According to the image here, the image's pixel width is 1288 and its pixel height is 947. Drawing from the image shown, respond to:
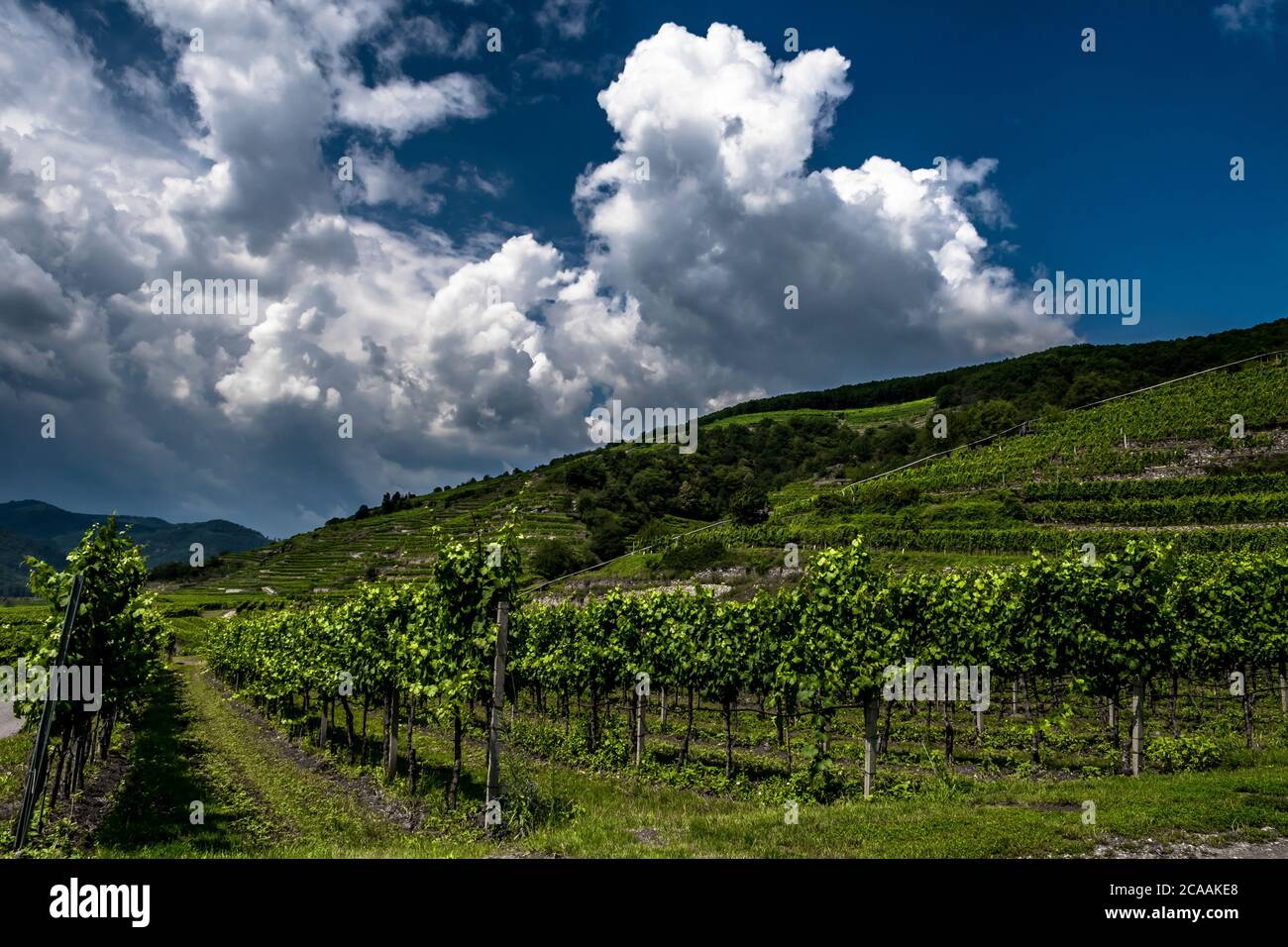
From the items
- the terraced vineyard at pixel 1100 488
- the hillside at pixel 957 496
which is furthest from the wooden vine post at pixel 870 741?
the terraced vineyard at pixel 1100 488

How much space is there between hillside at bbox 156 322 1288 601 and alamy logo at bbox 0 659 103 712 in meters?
9.95

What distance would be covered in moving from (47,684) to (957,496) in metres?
83.3

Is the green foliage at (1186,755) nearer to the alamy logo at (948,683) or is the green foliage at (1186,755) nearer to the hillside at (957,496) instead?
the alamy logo at (948,683)

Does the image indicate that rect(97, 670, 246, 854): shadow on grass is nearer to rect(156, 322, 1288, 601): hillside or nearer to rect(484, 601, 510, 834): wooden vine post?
rect(484, 601, 510, 834): wooden vine post

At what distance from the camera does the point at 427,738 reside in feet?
107

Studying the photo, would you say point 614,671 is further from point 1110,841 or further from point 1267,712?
point 1267,712

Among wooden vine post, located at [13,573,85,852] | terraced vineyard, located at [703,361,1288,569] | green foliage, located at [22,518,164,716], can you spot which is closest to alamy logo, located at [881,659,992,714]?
wooden vine post, located at [13,573,85,852]

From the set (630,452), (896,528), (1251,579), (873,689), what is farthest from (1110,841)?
(630,452)

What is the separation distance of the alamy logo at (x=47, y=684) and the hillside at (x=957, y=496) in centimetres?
995

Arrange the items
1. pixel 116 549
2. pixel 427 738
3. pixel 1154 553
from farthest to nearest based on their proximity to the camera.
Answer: pixel 427 738, pixel 1154 553, pixel 116 549

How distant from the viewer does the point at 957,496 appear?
80.5 metres

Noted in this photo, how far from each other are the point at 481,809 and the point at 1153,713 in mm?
29753
